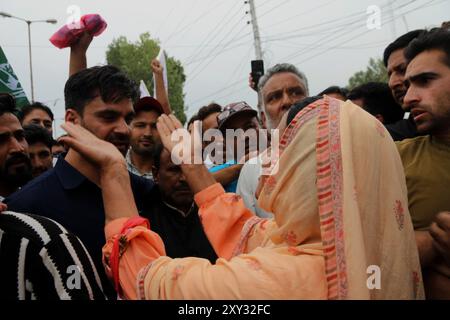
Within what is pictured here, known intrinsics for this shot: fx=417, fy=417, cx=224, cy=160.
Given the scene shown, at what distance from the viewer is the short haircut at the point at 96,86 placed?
6.73 feet

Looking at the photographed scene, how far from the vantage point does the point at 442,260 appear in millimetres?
1474

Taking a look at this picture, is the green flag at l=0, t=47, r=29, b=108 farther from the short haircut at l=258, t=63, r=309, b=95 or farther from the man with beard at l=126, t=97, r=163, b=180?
the short haircut at l=258, t=63, r=309, b=95

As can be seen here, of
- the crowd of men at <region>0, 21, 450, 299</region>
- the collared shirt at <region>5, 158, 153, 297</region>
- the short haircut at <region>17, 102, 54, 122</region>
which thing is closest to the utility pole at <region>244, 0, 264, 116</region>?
the short haircut at <region>17, 102, 54, 122</region>

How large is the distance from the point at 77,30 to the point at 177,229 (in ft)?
4.63

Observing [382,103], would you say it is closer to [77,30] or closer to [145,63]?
[77,30]

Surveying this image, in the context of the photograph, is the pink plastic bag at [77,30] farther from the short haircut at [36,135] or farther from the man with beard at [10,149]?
the short haircut at [36,135]

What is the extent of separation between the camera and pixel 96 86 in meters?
2.06

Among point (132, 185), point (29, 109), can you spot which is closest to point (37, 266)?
point (132, 185)

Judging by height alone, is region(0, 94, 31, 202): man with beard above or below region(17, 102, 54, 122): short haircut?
below

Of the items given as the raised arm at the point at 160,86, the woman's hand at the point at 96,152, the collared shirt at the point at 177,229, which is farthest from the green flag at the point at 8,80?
the woman's hand at the point at 96,152

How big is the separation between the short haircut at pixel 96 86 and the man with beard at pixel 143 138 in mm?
1471

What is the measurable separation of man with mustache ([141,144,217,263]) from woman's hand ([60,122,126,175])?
0.66 meters

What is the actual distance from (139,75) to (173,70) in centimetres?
265

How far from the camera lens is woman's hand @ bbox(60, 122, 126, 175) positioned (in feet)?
5.08
